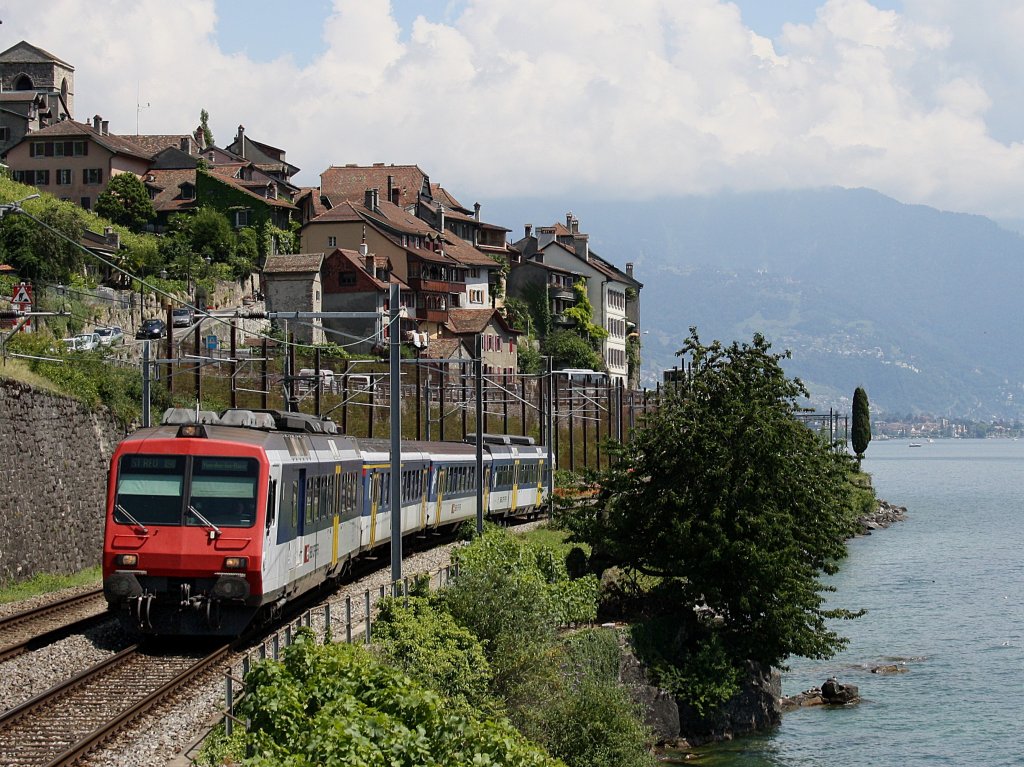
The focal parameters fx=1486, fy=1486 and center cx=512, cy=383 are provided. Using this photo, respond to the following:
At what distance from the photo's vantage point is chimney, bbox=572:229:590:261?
135875mm

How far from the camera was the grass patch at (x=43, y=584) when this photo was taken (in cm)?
3028

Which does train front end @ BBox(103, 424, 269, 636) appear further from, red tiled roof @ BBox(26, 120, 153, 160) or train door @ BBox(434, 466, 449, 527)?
red tiled roof @ BBox(26, 120, 153, 160)

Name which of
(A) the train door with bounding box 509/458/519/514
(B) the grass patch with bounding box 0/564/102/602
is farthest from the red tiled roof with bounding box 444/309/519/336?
(B) the grass patch with bounding box 0/564/102/602

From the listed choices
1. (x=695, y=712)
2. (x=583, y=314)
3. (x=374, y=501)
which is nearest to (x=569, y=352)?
(x=583, y=314)

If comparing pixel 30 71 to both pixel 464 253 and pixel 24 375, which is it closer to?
pixel 464 253

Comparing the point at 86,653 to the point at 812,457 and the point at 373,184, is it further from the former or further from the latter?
the point at 373,184

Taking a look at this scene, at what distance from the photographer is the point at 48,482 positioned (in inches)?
1372

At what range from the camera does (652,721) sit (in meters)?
31.5

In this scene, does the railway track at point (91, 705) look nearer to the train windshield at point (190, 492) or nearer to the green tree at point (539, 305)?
the train windshield at point (190, 492)

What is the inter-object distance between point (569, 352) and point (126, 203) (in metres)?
36.5

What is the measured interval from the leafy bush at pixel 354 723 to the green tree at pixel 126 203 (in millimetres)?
90032

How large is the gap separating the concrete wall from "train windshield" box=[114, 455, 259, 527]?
1113 centimetres

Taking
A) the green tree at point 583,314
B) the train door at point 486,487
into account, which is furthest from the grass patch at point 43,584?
the green tree at point 583,314

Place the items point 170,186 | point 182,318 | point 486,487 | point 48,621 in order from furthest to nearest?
point 170,186 → point 182,318 → point 486,487 → point 48,621
